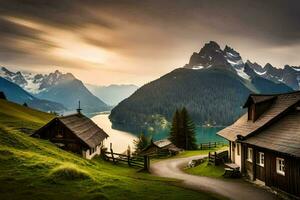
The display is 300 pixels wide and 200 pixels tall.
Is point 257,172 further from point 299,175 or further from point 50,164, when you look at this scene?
point 50,164

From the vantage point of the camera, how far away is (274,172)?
28.2 m

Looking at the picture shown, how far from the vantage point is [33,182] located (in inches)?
790

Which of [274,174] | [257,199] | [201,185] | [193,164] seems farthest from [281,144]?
[193,164]

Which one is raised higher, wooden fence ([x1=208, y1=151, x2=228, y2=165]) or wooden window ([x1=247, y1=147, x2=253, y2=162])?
wooden window ([x1=247, y1=147, x2=253, y2=162])

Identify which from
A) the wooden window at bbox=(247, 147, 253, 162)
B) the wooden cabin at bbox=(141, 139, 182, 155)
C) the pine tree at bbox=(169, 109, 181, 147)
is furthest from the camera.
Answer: the pine tree at bbox=(169, 109, 181, 147)

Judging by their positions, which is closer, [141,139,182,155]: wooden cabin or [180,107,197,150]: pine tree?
[141,139,182,155]: wooden cabin

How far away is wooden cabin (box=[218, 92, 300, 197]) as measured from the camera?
25433mm

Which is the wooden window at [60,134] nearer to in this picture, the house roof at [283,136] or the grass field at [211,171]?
the grass field at [211,171]

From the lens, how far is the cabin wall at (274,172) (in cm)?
2467

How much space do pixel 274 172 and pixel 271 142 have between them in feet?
8.86

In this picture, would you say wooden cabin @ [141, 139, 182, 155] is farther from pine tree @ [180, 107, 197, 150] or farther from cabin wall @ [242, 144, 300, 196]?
cabin wall @ [242, 144, 300, 196]

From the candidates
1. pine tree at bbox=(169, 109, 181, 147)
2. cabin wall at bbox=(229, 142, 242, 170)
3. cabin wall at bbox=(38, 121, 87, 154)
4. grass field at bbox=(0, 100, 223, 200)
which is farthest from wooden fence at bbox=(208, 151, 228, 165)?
pine tree at bbox=(169, 109, 181, 147)

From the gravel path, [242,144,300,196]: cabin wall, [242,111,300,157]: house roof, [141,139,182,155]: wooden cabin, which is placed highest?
[242,111,300,157]: house roof

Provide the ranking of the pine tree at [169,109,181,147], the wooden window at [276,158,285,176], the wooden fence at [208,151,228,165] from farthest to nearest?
the pine tree at [169,109,181,147] < the wooden fence at [208,151,228,165] < the wooden window at [276,158,285,176]
